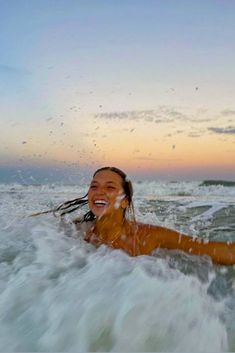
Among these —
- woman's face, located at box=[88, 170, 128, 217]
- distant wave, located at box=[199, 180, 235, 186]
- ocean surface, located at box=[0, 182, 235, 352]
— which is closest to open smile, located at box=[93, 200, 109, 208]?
woman's face, located at box=[88, 170, 128, 217]

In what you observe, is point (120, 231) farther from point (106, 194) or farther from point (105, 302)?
point (105, 302)

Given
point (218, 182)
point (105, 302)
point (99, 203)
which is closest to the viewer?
point (105, 302)

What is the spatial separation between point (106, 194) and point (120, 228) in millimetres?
414

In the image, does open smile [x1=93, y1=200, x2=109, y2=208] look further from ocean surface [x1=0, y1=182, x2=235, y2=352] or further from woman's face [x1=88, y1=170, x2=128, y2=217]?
ocean surface [x1=0, y1=182, x2=235, y2=352]

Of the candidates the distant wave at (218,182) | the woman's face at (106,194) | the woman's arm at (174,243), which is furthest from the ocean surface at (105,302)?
the distant wave at (218,182)

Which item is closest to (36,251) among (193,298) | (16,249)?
(16,249)

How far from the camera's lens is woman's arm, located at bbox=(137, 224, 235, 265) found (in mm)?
4812

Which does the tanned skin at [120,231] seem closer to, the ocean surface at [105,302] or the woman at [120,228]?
the woman at [120,228]

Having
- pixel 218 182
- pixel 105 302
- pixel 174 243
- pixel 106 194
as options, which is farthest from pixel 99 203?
pixel 218 182

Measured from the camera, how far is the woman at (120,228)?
4.95 meters

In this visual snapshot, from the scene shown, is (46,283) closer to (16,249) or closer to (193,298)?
(193,298)

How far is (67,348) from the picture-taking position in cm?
238

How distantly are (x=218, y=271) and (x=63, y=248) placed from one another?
57.9 inches

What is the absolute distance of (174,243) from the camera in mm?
5070
